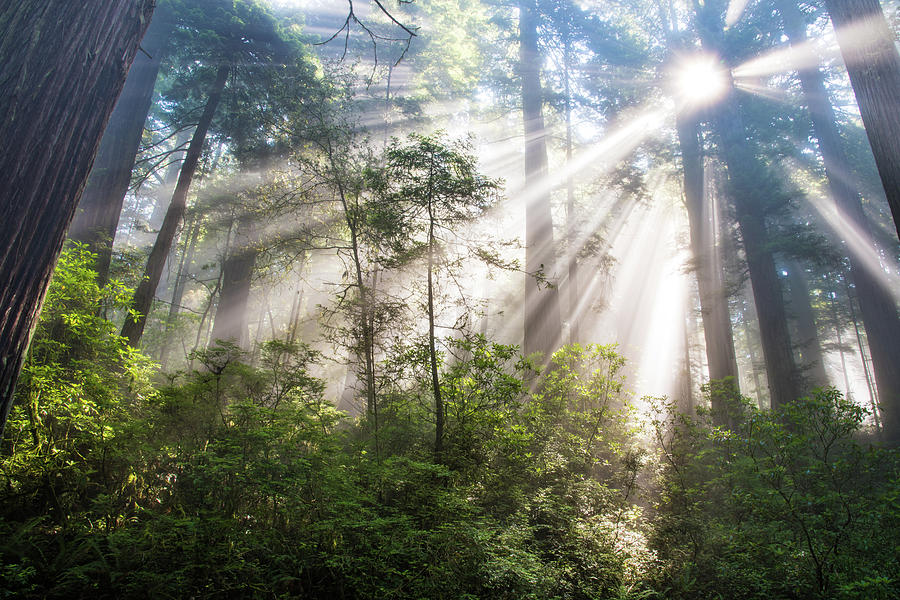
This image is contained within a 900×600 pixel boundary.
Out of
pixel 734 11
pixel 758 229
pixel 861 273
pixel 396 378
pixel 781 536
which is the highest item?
pixel 734 11

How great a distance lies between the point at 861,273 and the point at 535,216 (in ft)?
29.4

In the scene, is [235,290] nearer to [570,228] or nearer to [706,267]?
[570,228]

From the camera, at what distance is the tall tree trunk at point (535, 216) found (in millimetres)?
10922

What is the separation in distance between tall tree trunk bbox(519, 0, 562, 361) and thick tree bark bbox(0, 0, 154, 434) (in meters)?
7.88

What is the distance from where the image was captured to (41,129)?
210 centimetres

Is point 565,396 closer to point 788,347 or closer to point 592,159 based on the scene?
point 788,347

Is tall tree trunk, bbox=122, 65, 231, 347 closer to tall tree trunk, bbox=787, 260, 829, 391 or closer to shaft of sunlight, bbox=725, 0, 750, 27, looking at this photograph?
shaft of sunlight, bbox=725, 0, 750, 27

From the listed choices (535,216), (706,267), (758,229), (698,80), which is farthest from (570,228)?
(758,229)

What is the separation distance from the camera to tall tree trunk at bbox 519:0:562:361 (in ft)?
35.8

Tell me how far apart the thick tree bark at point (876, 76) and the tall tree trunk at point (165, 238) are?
32.7 ft

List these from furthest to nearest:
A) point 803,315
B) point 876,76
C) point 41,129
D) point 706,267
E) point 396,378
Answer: point 803,315 → point 706,267 → point 396,378 → point 876,76 → point 41,129

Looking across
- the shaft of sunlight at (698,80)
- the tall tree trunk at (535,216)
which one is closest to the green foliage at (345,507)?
the tall tree trunk at (535,216)

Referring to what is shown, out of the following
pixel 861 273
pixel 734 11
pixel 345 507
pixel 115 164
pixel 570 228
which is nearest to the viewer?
pixel 345 507

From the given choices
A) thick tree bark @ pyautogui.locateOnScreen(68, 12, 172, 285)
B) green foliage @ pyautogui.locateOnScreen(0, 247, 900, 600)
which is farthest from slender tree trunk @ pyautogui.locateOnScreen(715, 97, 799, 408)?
thick tree bark @ pyautogui.locateOnScreen(68, 12, 172, 285)
